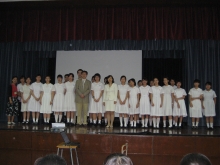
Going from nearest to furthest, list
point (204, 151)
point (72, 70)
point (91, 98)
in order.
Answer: point (204, 151)
point (91, 98)
point (72, 70)

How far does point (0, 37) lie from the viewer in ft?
27.9

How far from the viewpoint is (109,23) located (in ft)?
26.2

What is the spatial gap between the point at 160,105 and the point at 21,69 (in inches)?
201

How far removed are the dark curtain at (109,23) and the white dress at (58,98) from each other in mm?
1910

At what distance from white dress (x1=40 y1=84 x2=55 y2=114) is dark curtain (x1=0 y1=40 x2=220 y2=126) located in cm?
192

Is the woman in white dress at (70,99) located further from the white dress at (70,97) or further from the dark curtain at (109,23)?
Result: the dark curtain at (109,23)

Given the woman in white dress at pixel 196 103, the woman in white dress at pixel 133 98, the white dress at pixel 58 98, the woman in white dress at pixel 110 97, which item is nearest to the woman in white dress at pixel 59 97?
the white dress at pixel 58 98

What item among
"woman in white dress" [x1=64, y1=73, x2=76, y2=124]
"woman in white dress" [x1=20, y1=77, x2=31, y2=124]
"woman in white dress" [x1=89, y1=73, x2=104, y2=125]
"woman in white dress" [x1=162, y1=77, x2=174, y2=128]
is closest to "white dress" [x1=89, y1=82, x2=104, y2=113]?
"woman in white dress" [x1=89, y1=73, x2=104, y2=125]

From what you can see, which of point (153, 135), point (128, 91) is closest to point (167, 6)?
point (128, 91)

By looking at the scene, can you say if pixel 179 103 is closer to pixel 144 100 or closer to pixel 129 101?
pixel 144 100

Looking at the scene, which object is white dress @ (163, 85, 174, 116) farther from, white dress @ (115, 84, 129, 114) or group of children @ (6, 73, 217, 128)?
white dress @ (115, 84, 129, 114)

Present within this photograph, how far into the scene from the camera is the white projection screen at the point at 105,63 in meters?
8.16

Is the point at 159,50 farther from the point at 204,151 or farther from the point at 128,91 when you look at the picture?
the point at 204,151

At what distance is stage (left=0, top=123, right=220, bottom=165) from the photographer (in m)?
4.56
